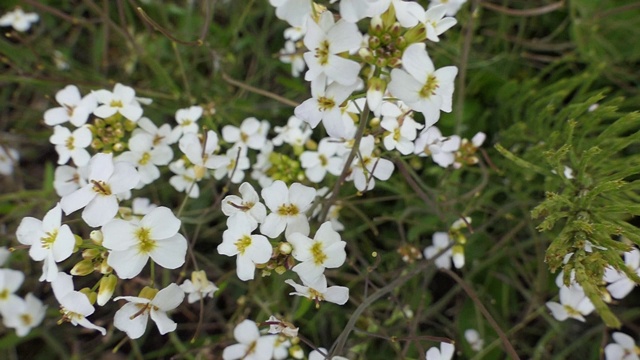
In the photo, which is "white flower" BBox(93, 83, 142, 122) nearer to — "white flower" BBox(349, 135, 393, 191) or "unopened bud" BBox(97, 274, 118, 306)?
"unopened bud" BBox(97, 274, 118, 306)

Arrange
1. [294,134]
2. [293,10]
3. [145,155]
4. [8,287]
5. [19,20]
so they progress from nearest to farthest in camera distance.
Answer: [293,10] → [145,155] → [294,134] → [8,287] → [19,20]

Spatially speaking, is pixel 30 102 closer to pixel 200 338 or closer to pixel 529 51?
pixel 200 338

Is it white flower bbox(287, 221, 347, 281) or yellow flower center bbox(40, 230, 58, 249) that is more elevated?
white flower bbox(287, 221, 347, 281)

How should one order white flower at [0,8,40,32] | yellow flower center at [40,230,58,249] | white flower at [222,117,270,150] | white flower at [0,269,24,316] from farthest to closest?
white flower at [0,8,40,32]
white flower at [0,269,24,316]
white flower at [222,117,270,150]
yellow flower center at [40,230,58,249]

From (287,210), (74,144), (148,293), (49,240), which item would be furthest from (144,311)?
(74,144)

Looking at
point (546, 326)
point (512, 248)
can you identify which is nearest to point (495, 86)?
point (512, 248)

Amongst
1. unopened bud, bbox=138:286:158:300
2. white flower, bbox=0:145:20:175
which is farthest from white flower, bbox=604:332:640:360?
white flower, bbox=0:145:20:175

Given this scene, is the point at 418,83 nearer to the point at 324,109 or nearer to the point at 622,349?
the point at 324,109
